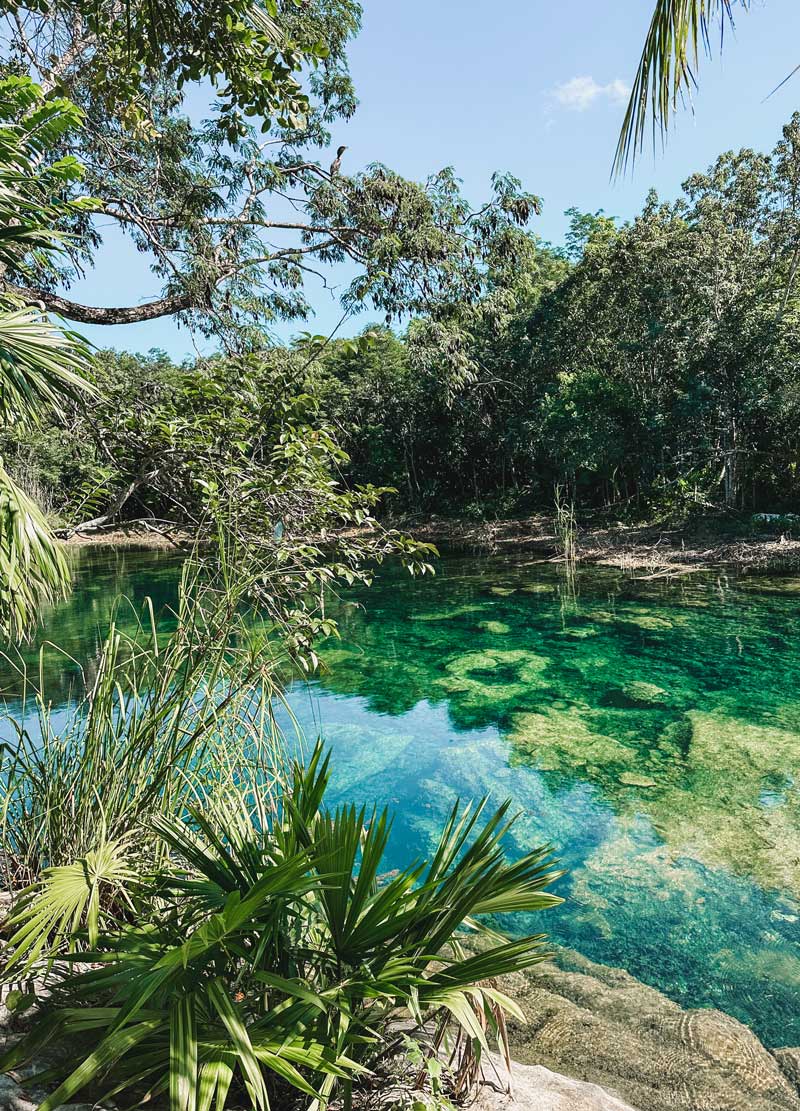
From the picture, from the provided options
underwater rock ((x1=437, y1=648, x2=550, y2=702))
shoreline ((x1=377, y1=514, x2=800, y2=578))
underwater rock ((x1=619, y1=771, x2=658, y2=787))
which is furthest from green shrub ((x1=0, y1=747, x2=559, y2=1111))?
shoreline ((x1=377, y1=514, x2=800, y2=578))

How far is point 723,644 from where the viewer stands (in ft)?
24.4

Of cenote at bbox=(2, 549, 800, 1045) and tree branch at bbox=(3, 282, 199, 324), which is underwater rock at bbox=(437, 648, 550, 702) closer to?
cenote at bbox=(2, 549, 800, 1045)

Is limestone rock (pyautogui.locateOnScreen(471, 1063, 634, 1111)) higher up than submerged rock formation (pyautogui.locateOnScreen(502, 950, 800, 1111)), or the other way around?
limestone rock (pyautogui.locateOnScreen(471, 1063, 634, 1111))

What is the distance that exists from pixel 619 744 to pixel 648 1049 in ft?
10.4

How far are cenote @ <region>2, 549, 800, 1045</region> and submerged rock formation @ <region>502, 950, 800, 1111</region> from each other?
0.53 ft

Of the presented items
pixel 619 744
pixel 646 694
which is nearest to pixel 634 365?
pixel 646 694

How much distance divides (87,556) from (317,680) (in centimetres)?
1417

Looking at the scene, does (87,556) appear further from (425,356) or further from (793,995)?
(793,995)

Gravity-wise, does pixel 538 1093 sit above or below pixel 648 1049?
above

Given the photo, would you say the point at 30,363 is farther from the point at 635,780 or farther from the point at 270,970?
the point at 635,780

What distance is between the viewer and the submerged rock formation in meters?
1.92

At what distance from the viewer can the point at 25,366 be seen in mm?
1805

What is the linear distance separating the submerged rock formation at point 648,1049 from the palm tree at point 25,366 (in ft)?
6.79

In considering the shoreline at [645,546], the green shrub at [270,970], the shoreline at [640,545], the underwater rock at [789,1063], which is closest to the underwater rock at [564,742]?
the underwater rock at [789,1063]
